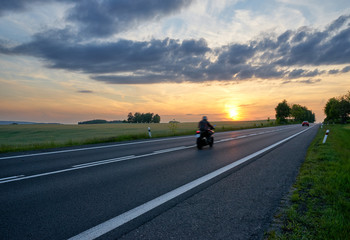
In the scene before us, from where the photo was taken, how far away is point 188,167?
659cm

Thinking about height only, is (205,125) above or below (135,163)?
above

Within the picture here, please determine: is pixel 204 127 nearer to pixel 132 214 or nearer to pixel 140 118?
pixel 132 214

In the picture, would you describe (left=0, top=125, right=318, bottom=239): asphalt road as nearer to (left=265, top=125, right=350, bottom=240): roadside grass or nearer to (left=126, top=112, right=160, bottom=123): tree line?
(left=265, top=125, right=350, bottom=240): roadside grass

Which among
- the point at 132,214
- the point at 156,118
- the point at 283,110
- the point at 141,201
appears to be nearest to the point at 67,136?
the point at 141,201

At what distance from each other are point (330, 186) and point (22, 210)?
5.88m

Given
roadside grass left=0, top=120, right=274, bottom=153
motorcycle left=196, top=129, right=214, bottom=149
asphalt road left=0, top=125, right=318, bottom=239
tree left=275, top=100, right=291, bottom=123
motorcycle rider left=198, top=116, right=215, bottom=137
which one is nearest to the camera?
asphalt road left=0, top=125, right=318, bottom=239

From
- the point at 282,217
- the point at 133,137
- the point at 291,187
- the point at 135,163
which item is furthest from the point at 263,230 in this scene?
the point at 133,137

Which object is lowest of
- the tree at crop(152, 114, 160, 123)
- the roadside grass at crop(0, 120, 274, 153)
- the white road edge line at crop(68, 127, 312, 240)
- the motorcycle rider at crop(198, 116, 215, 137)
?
the white road edge line at crop(68, 127, 312, 240)

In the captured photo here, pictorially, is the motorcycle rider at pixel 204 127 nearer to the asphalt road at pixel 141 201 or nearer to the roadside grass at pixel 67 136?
the asphalt road at pixel 141 201

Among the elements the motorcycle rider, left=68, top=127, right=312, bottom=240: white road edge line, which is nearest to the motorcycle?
the motorcycle rider

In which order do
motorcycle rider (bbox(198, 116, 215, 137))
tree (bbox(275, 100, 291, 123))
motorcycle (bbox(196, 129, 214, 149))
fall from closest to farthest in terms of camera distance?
motorcycle (bbox(196, 129, 214, 149)) → motorcycle rider (bbox(198, 116, 215, 137)) → tree (bbox(275, 100, 291, 123))

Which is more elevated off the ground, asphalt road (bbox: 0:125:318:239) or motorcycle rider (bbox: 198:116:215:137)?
motorcycle rider (bbox: 198:116:215:137)

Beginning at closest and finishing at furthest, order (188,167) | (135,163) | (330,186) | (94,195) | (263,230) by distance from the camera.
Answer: (263,230) < (94,195) < (330,186) < (188,167) < (135,163)

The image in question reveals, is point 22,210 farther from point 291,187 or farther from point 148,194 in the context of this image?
point 291,187
